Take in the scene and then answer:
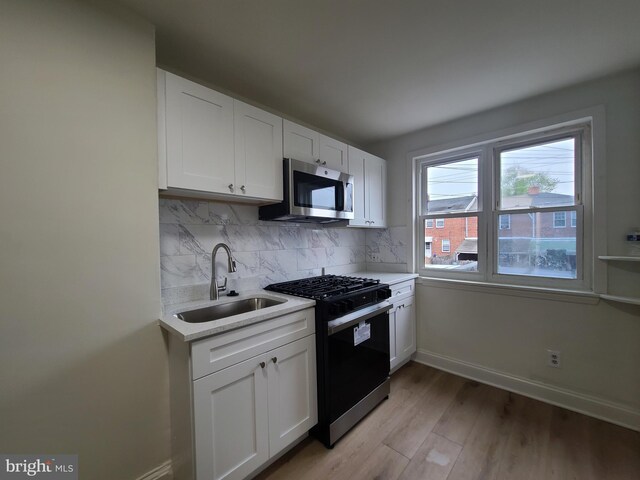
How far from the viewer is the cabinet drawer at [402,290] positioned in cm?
248

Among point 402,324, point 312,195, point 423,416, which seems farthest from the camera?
point 402,324

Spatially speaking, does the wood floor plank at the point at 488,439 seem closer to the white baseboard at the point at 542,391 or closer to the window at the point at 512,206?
the white baseboard at the point at 542,391

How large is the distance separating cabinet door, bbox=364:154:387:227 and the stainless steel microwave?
45cm

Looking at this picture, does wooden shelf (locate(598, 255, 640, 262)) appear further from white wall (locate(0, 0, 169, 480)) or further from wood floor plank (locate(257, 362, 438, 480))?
white wall (locate(0, 0, 169, 480))

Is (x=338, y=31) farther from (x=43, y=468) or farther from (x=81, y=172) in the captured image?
(x=43, y=468)

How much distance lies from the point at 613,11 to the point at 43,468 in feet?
11.2

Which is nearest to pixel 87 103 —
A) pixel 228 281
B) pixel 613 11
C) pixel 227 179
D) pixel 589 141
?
pixel 227 179

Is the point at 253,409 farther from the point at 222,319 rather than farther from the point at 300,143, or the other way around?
the point at 300,143

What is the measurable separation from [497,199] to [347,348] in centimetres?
199

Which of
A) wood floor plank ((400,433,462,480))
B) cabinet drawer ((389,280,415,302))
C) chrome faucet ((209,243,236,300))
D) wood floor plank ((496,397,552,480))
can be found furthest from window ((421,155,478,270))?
chrome faucet ((209,243,236,300))

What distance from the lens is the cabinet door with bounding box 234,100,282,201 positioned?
1706 mm

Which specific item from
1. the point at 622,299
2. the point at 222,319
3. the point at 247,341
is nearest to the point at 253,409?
the point at 247,341

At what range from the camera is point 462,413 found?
2.01 meters

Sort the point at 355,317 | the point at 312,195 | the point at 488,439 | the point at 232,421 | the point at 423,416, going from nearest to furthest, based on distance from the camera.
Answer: the point at 232,421, the point at 488,439, the point at 355,317, the point at 423,416, the point at 312,195
